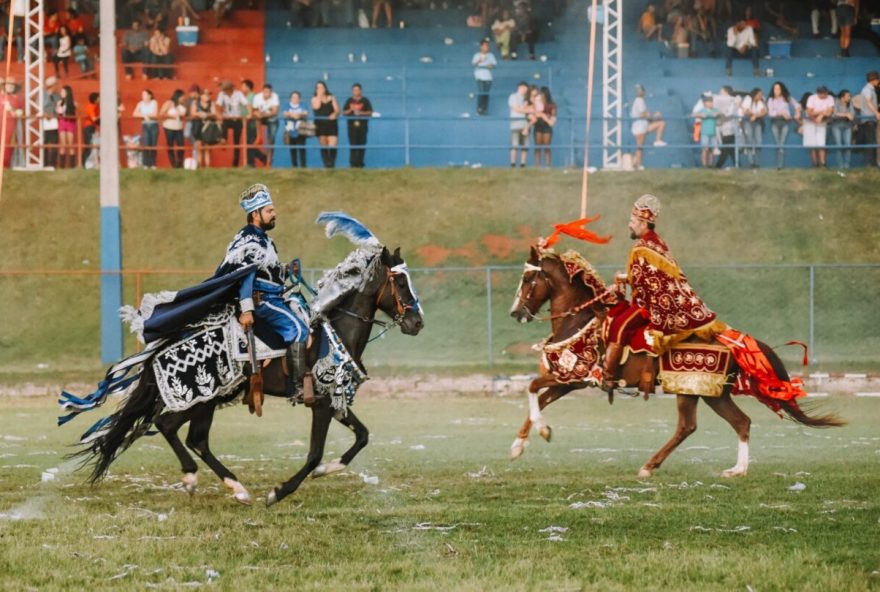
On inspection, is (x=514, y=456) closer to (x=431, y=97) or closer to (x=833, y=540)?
(x=833, y=540)

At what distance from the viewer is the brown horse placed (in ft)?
47.8

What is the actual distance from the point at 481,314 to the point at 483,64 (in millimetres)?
7449

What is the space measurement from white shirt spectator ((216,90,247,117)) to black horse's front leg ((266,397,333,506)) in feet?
64.0

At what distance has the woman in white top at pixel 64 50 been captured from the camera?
35156mm

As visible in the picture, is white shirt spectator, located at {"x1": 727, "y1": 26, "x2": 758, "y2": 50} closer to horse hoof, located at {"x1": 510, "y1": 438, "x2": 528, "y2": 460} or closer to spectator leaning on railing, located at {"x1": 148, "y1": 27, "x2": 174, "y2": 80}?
spectator leaning on railing, located at {"x1": 148, "y1": 27, "x2": 174, "y2": 80}

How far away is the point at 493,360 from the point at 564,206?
4800 mm

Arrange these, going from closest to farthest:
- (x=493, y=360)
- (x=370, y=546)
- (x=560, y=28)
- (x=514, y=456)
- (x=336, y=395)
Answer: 1. (x=370, y=546)
2. (x=336, y=395)
3. (x=514, y=456)
4. (x=493, y=360)
5. (x=560, y=28)

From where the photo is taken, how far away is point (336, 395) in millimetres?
12844

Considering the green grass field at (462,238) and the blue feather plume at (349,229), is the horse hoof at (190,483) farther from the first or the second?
the green grass field at (462,238)

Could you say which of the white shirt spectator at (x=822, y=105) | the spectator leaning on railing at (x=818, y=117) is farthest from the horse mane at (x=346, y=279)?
the white shirt spectator at (x=822, y=105)

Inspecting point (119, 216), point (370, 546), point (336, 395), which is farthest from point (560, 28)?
point (370, 546)

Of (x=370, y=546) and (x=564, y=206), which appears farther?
(x=564, y=206)

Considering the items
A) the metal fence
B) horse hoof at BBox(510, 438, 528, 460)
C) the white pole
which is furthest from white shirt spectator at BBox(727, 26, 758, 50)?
horse hoof at BBox(510, 438, 528, 460)

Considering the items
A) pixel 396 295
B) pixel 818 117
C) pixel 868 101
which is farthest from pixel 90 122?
pixel 396 295
